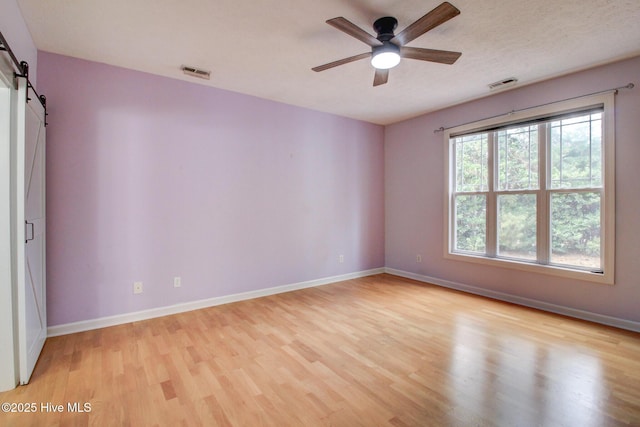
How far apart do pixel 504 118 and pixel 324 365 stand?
147 inches

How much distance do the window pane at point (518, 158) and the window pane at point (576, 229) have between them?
382 mm

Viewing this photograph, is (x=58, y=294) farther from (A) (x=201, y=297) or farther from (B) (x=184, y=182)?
(B) (x=184, y=182)

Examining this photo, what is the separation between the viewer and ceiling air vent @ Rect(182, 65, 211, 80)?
124 inches

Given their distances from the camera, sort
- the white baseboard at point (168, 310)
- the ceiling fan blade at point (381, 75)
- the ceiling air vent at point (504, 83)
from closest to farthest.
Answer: the ceiling fan blade at point (381, 75) → the white baseboard at point (168, 310) → the ceiling air vent at point (504, 83)

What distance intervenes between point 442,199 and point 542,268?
1.59 meters

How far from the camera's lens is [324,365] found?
2.29 metres

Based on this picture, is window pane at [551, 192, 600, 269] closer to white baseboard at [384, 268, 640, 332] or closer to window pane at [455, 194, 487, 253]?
white baseboard at [384, 268, 640, 332]

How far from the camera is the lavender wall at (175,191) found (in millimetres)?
2883

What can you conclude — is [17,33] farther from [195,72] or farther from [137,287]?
[137,287]

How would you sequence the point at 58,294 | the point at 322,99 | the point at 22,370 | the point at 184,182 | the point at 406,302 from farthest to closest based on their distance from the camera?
the point at 322,99 < the point at 406,302 < the point at 184,182 < the point at 58,294 < the point at 22,370

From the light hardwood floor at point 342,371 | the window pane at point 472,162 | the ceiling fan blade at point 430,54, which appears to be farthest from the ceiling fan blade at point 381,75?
the light hardwood floor at point 342,371

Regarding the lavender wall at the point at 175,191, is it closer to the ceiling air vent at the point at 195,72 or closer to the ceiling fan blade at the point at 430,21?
the ceiling air vent at the point at 195,72

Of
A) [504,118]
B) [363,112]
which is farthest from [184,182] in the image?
[504,118]

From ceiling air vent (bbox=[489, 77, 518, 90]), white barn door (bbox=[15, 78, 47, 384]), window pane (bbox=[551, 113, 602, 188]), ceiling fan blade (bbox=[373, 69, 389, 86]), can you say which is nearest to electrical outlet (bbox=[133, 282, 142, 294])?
white barn door (bbox=[15, 78, 47, 384])
